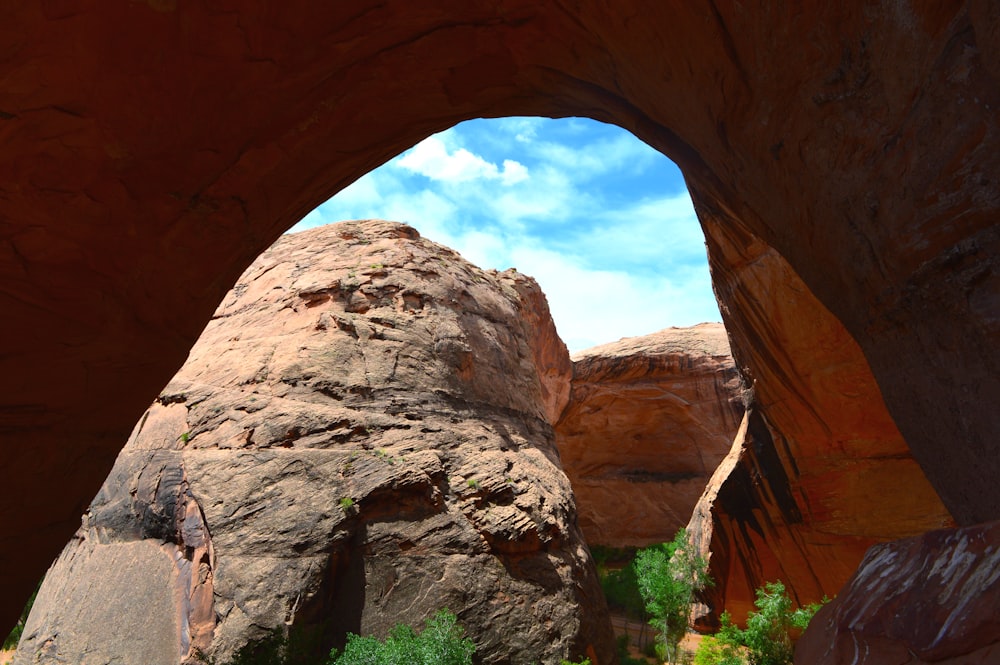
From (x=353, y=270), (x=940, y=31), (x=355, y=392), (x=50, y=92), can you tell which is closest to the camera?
(x=940, y=31)

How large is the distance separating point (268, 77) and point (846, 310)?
418cm

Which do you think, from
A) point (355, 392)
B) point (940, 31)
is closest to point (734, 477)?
point (355, 392)

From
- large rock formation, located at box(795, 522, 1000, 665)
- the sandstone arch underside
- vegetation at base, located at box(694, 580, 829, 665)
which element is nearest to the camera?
large rock formation, located at box(795, 522, 1000, 665)

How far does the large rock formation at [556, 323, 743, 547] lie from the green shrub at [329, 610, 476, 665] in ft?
62.0

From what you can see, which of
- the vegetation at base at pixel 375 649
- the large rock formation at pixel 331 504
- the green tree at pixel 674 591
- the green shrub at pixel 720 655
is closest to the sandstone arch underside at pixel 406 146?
the vegetation at base at pixel 375 649

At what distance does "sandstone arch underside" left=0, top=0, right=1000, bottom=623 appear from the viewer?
8.64 feet

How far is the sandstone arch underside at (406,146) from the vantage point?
263cm

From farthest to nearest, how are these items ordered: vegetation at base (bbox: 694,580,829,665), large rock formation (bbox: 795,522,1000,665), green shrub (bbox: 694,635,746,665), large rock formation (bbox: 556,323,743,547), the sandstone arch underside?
large rock formation (bbox: 556,323,743,547) < green shrub (bbox: 694,635,746,665) < vegetation at base (bbox: 694,580,829,665) < the sandstone arch underside < large rock formation (bbox: 795,522,1000,665)

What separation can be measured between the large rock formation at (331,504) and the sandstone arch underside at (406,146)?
4.12 meters

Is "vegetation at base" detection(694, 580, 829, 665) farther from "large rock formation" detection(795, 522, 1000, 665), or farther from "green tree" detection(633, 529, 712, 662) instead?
"large rock formation" detection(795, 522, 1000, 665)

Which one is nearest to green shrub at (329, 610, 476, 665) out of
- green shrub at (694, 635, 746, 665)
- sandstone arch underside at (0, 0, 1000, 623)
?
sandstone arch underside at (0, 0, 1000, 623)

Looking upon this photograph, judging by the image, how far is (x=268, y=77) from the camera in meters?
4.53

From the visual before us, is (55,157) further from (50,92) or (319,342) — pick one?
(319,342)

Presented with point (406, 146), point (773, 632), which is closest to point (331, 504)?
point (406, 146)
